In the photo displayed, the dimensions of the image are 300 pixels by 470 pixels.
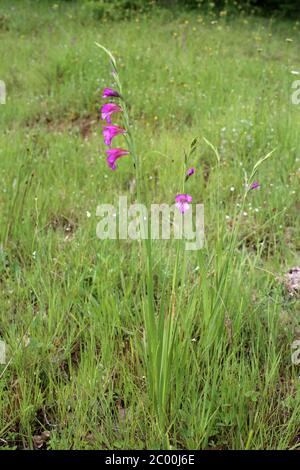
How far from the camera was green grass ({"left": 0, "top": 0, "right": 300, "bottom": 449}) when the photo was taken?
1743 millimetres

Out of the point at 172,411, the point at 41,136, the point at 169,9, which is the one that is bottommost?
the point at 172,411

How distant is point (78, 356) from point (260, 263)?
1085 mm

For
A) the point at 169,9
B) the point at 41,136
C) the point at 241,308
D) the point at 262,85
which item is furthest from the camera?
the point at 169,9

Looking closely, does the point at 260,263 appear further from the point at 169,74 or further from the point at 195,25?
the point at 195,25

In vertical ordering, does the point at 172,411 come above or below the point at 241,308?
below

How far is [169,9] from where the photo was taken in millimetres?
9633

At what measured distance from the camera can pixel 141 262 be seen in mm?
2439

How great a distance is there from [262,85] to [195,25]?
360cm

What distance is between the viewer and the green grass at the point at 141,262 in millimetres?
1743

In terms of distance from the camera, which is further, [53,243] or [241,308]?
[53,243]
